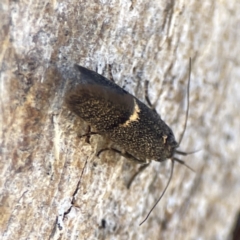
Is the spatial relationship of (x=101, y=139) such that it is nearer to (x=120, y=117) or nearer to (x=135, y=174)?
(x=120, y=117)

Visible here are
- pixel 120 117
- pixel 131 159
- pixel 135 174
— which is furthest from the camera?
pixel 135 174

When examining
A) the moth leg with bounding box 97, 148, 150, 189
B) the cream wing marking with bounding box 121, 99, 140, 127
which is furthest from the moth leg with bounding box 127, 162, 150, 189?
the cream wing marking with bounding box 121, 99, 140, 127

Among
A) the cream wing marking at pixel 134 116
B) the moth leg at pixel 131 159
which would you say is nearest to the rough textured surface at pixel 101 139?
the moth leg at pixel 131 159

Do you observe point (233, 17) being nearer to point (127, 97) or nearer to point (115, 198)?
point (127, 97)

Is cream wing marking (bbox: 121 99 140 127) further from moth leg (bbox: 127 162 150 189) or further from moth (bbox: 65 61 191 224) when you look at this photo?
moth leg (bbox: 127 162 150 189)

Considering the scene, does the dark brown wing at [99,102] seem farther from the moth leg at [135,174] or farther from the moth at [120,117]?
the moth leg at [135,174]

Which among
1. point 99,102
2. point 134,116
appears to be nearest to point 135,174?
point 134,116

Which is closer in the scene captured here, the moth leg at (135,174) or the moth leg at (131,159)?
the moth leg at (131,159)

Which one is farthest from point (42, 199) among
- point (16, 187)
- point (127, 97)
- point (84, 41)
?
point (84, 41)

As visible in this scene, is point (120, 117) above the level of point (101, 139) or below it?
above

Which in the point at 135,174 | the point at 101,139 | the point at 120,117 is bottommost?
the point at 135,174
